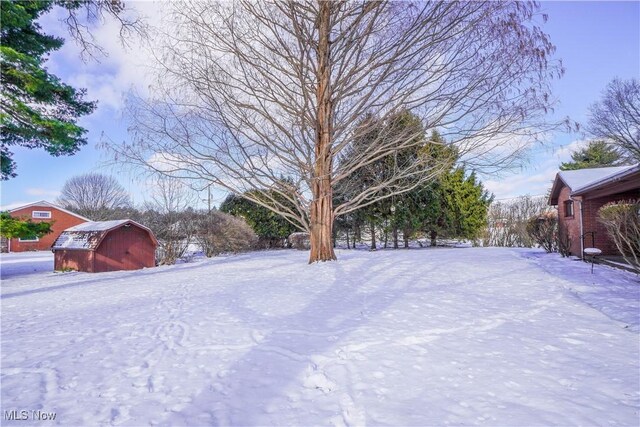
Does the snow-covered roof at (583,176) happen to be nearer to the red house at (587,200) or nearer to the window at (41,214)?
the red house at (587,200)

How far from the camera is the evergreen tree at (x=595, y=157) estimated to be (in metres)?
23.6

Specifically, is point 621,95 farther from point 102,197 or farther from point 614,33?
point 102,197

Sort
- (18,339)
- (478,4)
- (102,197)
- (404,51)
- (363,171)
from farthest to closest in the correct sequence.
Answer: (102,197), (363,171), (404,51), (478,4), (18,339)

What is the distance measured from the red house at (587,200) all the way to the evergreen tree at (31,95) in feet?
49.3

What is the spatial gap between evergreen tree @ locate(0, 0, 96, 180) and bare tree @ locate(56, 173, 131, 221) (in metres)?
28.6

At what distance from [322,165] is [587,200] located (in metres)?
9.80

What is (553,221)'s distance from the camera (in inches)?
575

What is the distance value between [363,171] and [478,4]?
10.6m

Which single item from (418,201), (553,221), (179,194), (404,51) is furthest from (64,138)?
(553,221)

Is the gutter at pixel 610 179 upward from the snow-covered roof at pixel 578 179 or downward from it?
downward

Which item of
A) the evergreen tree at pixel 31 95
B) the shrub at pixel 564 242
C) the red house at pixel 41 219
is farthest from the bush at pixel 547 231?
the red house at pixel 41 219

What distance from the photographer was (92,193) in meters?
35.8

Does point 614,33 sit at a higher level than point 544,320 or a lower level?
higher

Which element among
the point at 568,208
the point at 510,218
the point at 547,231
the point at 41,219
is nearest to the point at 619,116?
the point at 510,218
